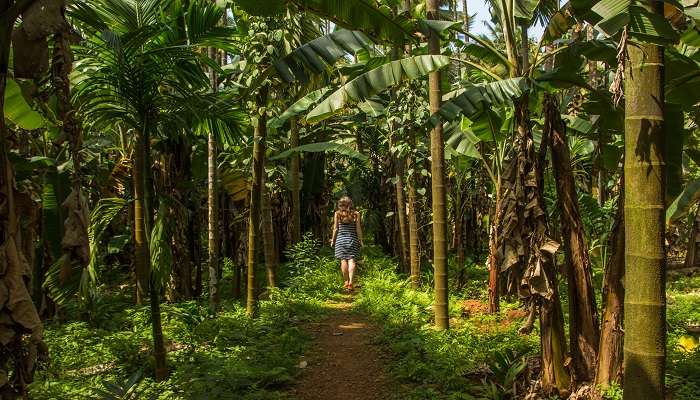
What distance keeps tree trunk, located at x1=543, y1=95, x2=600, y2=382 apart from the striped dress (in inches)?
238

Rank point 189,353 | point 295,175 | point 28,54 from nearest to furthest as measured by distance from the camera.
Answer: point 28,54, point 189,353, point 295,175

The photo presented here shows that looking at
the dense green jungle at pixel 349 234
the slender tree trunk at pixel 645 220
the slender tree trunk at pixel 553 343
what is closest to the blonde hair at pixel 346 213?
the dense green jungle at pixel 349 234

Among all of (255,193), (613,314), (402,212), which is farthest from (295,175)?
(613,314)

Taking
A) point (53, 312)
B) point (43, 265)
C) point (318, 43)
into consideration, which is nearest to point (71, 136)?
point (318, 43)

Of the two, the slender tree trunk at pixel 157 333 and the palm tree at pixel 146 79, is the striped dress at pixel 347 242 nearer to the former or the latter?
the palm tree at pixel 146 79

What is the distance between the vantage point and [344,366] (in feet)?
21.9

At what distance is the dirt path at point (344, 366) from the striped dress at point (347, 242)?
2032 mm

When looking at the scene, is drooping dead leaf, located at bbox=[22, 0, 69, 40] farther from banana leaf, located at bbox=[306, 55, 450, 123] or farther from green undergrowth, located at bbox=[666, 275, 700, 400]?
green undergrowth, located at bbox=[666, 275, 700, 400]

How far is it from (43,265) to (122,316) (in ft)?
4.83

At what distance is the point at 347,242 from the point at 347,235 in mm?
141

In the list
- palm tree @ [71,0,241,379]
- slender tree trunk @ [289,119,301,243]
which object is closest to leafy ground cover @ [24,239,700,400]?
palm tree @ [71,0,241,379]

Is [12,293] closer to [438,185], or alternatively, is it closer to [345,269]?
[438,185]

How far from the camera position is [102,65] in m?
5.12

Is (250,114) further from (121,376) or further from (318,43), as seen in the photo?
(121,376)
